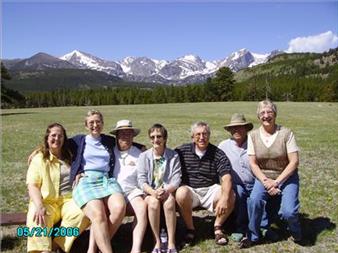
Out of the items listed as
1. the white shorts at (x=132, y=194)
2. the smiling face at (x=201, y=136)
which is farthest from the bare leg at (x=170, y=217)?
the smiling face at (x=201, y=136)

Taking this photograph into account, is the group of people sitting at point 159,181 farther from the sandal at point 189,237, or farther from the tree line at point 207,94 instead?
the tree line at point 207,94

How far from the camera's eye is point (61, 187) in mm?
7074

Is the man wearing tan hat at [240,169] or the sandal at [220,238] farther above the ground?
the man wearing tan hat at [240,169]

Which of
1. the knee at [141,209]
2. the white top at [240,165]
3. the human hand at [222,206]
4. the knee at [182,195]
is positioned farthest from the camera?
the white top at [240,165]

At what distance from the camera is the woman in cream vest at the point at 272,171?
7309 mm

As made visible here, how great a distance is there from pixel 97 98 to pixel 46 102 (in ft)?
50.9

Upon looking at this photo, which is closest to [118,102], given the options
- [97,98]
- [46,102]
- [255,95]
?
[97,98]

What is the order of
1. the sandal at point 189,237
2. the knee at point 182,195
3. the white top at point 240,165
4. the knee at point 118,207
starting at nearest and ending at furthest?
the knee at point 118,207, the knee at point 182,195, the sandal at point 189,237, the white top at point 240,165

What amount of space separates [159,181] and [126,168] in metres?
0.63

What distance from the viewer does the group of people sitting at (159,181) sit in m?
6.80

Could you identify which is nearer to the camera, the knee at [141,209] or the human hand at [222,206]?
the knee at [141,209]

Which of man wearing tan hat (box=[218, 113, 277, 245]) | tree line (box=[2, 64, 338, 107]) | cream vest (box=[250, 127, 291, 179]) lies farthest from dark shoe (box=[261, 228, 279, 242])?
tree line (box=[2, 64, 338, 107])

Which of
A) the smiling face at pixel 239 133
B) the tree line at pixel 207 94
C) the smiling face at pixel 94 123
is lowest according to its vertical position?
the smiling face at pixel 239 133

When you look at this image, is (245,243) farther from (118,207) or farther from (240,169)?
(118,207)
